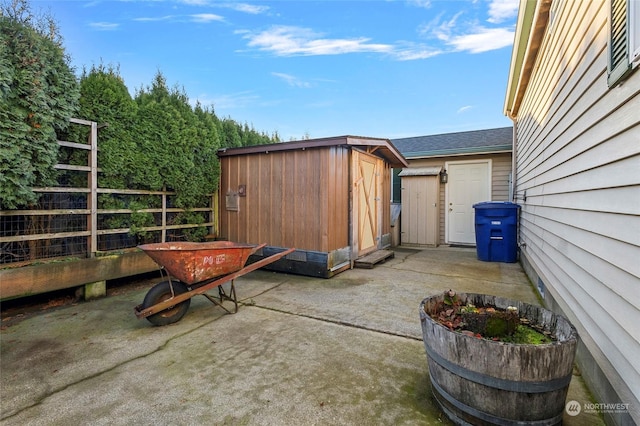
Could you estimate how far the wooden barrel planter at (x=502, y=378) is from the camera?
4.09 feet

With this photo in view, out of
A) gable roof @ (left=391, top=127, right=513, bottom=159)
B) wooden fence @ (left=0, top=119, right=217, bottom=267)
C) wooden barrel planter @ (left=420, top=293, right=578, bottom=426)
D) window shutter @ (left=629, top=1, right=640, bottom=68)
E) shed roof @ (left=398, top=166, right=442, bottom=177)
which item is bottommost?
wooden barrel planter @ (left=420, top=293, right=578, bottom=426)

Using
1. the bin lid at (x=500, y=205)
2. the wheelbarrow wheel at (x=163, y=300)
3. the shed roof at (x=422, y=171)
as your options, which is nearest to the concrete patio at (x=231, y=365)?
the wheelbarrow wheel at (x=163, y=300)

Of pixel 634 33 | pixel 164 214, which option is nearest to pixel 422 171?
pixel 164 214

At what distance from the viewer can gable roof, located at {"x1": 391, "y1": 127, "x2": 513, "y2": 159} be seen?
292 inches

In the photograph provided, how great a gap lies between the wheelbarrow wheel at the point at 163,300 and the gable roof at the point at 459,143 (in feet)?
23.4

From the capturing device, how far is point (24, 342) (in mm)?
2471

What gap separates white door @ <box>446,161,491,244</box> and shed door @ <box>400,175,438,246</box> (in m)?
0.49

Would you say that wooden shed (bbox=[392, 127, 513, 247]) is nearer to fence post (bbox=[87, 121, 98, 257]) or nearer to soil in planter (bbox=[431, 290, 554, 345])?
soil in planter (bbox=[431, 290, 554, 345])

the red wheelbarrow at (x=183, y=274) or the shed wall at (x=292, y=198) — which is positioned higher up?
the shed wall at (x=292, y=198)

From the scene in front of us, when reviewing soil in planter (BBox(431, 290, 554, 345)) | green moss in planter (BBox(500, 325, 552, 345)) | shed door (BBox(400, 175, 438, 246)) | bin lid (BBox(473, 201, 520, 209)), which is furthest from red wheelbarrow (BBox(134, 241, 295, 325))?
shed door (BBox(400, 175, 438, 246))

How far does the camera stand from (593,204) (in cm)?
180

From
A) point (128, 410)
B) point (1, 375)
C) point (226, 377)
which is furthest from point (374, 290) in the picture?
point (1, 375)

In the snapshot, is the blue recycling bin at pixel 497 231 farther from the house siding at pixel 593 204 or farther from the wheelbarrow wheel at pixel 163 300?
the wheelbarrow wheel at pixel 163 300

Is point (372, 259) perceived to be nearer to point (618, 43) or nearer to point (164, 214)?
point (164, 214)
